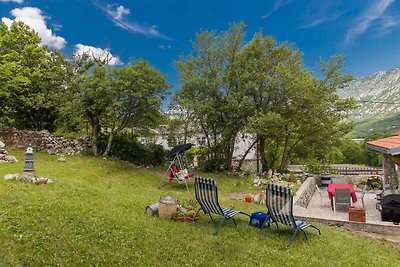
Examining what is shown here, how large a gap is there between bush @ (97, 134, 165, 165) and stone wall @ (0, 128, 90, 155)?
1.54 meters

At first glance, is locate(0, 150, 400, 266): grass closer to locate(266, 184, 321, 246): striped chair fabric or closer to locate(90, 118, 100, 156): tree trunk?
locate(266, 184, 321, 246): striped chair fabric

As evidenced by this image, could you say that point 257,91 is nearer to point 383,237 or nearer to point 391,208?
point 391,208

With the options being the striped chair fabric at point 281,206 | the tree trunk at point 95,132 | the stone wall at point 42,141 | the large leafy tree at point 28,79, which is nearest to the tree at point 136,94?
the tree trunk at point 95,132

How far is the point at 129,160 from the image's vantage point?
19.1 m

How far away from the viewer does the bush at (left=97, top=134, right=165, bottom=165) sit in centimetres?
1884

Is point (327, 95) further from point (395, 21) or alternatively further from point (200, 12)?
point (395, 21)

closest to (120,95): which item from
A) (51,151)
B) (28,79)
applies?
(51,151)

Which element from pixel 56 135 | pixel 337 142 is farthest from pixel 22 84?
pixel 337 142

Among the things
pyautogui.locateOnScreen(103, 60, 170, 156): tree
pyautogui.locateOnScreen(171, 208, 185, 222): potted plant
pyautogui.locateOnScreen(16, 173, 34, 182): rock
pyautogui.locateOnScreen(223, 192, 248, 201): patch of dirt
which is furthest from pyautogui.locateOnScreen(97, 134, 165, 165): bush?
pyautogui.locateOnScreen(171, 208, 185, 222): potted plant

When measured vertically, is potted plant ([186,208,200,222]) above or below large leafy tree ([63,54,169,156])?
below

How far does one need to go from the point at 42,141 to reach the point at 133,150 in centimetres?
541

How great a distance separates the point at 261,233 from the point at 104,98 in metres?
12.6

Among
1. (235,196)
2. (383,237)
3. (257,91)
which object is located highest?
(257,91)

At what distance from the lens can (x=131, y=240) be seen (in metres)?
5.03
